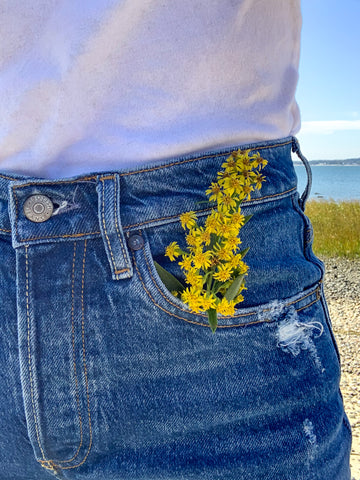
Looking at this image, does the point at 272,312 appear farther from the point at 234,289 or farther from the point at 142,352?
the point at 142,352

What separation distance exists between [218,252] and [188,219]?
2.9 inches

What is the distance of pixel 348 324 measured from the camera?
159 inches

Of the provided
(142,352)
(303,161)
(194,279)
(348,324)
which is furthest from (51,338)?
(348,324)

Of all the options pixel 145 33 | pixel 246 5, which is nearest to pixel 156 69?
pixel 145 33

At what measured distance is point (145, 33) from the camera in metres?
0.74

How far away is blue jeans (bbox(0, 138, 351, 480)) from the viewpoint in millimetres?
726

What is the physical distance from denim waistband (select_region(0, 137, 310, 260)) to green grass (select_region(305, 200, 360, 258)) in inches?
234

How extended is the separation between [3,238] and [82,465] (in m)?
0.41

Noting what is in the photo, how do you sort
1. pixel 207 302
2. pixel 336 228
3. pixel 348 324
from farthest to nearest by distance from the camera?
1. pixel 336 228
2. pixel 348 324
3. pixel 207 302

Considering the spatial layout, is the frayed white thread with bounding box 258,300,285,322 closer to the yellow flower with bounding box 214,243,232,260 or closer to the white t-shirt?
the yellow flower with bounding box 214,243,232,260

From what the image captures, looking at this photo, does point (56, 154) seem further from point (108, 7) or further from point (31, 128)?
point (108, 7)

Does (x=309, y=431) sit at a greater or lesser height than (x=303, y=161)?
lesser

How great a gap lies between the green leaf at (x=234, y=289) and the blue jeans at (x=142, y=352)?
0.12 ft

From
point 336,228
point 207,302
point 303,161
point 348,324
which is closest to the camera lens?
point 207,302
